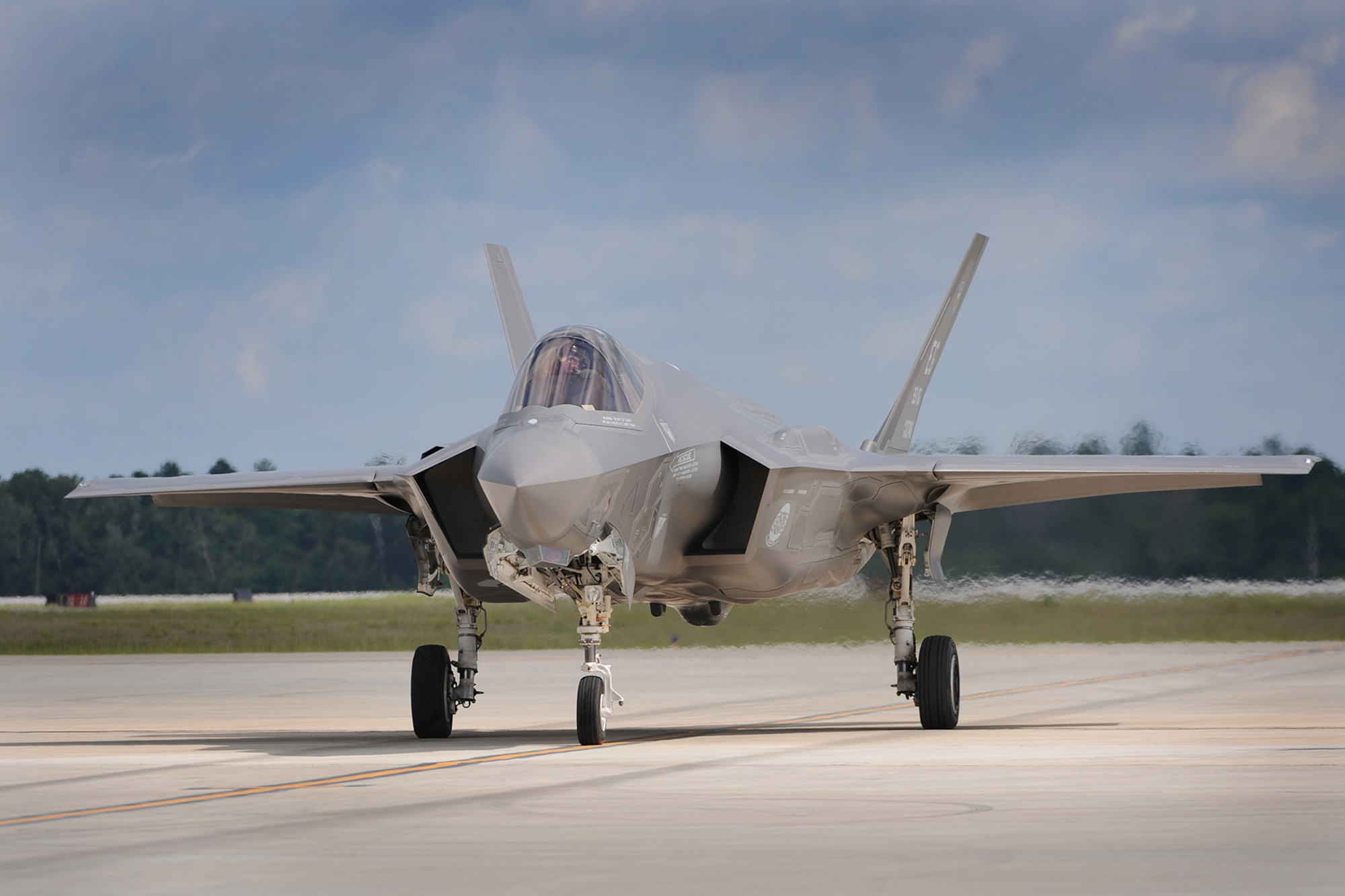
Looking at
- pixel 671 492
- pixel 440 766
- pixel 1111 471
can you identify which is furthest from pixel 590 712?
pixel 1111 471

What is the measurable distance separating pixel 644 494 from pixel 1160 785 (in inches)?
185

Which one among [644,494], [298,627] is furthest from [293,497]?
[298,627]

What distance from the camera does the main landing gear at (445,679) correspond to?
13.8 meters

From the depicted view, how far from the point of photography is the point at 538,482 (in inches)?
418

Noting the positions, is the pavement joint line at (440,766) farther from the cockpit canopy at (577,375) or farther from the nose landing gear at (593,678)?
the cockpit canopy at (577,375)

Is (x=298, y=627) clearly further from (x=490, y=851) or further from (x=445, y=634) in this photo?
(x=490, y=851)

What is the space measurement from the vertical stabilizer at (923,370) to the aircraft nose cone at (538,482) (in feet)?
23.5

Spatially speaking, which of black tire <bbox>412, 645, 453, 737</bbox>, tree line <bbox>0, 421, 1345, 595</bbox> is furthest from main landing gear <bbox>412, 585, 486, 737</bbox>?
tree line <bbox>0, 421, 1345, 595</bbox>

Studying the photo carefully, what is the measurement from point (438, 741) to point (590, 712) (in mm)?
2420

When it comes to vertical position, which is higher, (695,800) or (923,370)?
(923,370)

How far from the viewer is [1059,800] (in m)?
7.70

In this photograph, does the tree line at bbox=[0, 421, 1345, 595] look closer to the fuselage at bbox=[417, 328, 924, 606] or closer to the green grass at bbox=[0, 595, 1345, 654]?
the green grass at bbox=[0, 595, 1345, 654]

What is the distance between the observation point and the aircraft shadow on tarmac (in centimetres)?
1215

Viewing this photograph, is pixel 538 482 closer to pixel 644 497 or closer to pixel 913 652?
pixel 644 497
